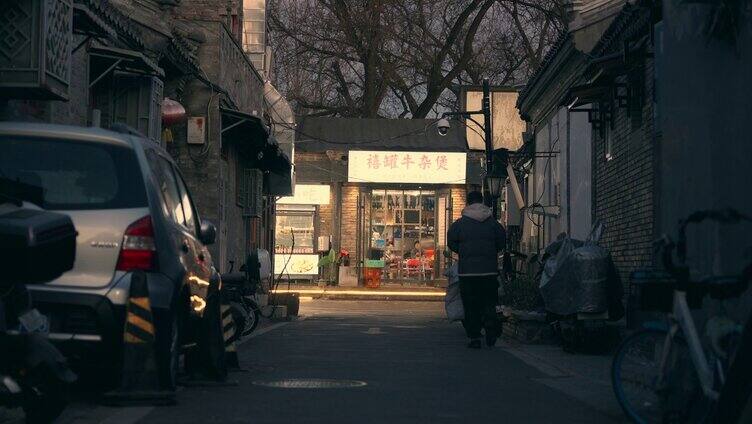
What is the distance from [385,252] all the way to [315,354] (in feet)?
115

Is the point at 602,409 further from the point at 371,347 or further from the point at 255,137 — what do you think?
the point at 255,137

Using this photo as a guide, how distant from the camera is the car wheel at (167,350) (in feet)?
26.9

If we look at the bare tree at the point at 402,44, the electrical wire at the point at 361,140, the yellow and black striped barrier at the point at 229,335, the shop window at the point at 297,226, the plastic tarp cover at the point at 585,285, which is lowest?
the yellow and black striped barrier at the point at 229,335

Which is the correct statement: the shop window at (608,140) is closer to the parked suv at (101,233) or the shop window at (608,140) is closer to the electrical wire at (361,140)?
the parked suv at (101,233)

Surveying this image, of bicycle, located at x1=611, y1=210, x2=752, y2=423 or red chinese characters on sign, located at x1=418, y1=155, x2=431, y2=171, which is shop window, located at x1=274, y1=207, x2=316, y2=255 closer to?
red chinese characters on sign, located at x1=418, y1=155, x2=431, y2=171

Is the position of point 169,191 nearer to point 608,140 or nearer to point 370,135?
point 608,140

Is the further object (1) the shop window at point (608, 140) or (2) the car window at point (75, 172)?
(1) the shop window at point (608, 140)

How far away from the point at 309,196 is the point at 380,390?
3889 centimetres

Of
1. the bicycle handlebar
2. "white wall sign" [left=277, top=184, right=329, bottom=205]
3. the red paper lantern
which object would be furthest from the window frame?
"white wall sign" [left=277, top=184, right=329, bottom=205]

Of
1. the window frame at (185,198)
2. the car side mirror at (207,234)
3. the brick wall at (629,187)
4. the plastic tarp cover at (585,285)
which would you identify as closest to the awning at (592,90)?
the brick wall at (629,187)

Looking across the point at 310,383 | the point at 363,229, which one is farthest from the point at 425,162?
the point at 310,383

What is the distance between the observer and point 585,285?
47.2 feet

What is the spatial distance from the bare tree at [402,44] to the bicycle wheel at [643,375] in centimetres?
3659

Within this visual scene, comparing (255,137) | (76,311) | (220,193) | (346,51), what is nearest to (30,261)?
(76,311)
